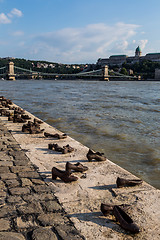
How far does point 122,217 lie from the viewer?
6.65 feet

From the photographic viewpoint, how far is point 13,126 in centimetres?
596

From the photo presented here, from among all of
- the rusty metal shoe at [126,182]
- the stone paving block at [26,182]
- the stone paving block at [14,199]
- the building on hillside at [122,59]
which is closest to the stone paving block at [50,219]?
the stone paving block at [14,199]

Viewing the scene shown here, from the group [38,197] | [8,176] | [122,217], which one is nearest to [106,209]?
[122,217]

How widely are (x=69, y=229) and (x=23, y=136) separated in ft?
10.6

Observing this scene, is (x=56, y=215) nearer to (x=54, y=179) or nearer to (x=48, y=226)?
(x=48, y=226)

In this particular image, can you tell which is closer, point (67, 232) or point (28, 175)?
point (67, 232)

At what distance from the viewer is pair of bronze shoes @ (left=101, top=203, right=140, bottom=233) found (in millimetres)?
1938

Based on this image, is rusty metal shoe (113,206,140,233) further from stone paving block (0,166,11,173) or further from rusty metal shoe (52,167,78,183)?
stone paving block (0,166,11,173)

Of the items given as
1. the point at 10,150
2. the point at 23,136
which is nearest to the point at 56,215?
the point at 10,150

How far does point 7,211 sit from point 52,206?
385 millimetres

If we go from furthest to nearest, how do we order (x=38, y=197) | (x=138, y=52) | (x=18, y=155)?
(x=138, y=52), (x=18, y=155), (x=38, y=197)

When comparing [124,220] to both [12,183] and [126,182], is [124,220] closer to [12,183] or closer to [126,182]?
[126,182]

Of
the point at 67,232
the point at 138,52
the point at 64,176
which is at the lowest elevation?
the point at 67,232

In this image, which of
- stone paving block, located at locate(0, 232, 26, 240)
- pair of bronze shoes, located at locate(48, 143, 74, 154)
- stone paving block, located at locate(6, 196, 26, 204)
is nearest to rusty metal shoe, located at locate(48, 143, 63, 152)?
pair of bronze shoes, located at locate(48, 143, 74, 154)
